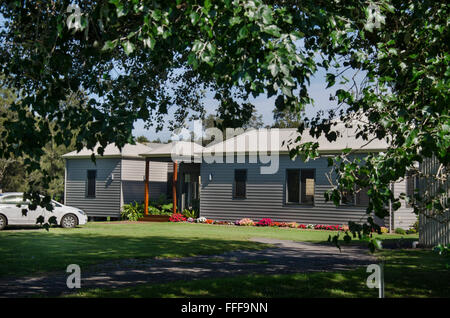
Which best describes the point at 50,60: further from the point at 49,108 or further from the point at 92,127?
the point at 92,127

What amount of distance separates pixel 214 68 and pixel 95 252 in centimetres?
929

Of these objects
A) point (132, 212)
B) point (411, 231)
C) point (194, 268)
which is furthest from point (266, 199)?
point (194, 268)

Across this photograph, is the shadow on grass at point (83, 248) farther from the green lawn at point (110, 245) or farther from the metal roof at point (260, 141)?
the metal roof at point (260, 141)

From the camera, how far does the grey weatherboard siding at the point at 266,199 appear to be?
73.6 feet

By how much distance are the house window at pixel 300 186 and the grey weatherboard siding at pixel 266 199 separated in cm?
A: 23

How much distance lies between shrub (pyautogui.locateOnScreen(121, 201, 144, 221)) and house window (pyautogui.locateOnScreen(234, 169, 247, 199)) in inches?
226

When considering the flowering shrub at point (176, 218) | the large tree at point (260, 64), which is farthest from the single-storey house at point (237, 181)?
the large tree at point (260, 64)

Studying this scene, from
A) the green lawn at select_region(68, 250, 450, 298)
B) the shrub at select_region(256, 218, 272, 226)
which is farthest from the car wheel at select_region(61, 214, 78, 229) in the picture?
the green lawn at select_region(68, 250, 450, 298)

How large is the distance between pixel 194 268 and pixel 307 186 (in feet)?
45.4

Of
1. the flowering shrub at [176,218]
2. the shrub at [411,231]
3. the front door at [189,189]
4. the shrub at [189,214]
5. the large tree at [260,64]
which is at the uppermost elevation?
the large tree at [260,64]

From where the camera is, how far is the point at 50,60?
564cm

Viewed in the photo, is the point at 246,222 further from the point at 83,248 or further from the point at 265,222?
the point at 83,248

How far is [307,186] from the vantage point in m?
23.7
